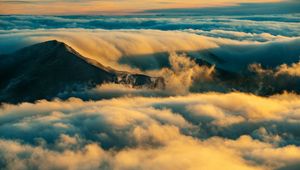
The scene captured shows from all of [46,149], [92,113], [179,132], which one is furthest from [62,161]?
[179,132]

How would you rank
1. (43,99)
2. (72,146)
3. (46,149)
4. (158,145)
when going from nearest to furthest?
(46,149) → (72,146) → (158,145) → (43,99)

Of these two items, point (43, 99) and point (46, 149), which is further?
point (43, 99)

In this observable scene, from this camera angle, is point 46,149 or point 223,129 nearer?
point 46,149

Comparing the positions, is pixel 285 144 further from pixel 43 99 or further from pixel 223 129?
pixel 43 99

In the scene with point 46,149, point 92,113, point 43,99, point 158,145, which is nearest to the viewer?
point 46,149

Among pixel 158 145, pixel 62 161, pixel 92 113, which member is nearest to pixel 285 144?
pixel 158 145

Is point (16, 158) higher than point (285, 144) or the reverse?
higher

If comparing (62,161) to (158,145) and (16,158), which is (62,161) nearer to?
(16,158)

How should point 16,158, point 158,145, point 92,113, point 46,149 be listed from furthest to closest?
point 92,113, point 158,145, point 46,149, point 16,158

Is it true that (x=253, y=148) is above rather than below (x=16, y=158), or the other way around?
below

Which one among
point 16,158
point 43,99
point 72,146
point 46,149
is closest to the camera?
point 16,158
